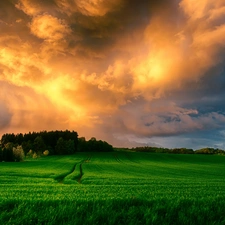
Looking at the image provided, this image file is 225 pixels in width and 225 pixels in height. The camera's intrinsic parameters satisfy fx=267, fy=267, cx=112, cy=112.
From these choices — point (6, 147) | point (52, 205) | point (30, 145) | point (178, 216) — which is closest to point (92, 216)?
point (52, 205)

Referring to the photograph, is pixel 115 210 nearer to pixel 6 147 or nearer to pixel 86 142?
pixel 6 147

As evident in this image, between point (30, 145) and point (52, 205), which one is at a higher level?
point (30, 145)

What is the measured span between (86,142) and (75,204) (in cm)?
18917

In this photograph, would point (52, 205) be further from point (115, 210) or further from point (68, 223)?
point (115, 210)

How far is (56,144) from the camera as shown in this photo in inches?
7008

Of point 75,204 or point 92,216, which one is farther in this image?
point 75,204

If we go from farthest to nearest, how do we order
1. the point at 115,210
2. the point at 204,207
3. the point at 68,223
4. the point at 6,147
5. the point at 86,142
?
the point at 86,142, the point at 6,147, the point at 204,207, the point at 115,210, the point at 68,223

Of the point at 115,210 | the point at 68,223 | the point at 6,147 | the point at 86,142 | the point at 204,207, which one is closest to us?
the point at 68,223

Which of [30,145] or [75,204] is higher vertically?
[30,145]

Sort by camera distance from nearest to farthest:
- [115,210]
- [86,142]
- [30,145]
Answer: [115,210] < [30,145] < [86,142]

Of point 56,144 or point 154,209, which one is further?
point 56,144

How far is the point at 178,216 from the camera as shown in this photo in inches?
329

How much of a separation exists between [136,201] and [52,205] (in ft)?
9.08

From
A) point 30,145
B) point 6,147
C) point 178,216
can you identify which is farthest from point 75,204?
point 30,145
